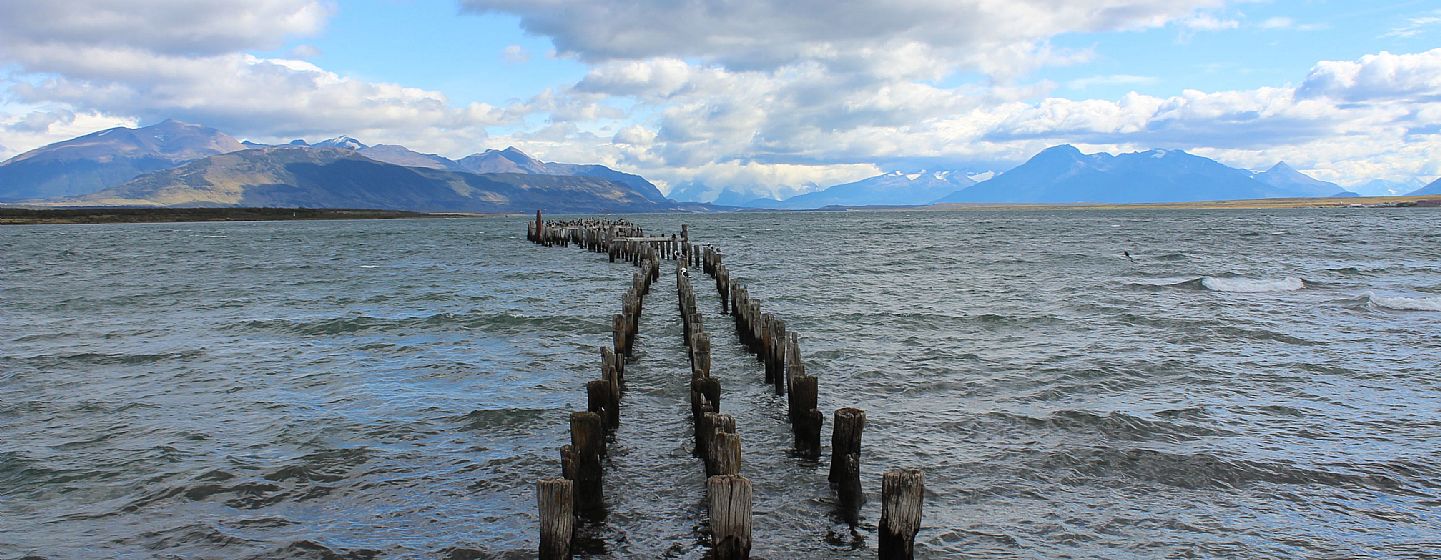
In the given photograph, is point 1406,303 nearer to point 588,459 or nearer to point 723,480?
point 588,459

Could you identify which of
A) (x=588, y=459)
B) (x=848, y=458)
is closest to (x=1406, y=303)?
(x=848, y=458)

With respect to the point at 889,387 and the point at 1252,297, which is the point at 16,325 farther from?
the point at 1252,297

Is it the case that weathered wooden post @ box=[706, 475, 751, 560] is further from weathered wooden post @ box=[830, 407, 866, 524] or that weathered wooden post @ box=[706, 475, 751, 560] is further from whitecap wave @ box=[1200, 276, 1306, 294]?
whitecap wave @ box=[1200, 276, 1306, 294]

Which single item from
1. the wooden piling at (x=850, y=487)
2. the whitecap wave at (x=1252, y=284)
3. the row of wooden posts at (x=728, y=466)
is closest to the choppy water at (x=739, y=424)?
the wooden piling at (x=850, y=487)

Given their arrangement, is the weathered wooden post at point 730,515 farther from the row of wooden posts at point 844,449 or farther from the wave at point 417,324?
the wave at point 417,324

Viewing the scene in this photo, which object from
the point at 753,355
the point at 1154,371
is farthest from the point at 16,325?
the point at 1154,371

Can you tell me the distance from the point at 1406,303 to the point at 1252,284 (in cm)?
791

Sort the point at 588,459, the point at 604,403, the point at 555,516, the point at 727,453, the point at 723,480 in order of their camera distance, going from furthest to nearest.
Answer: the point at 604,403, the point at 588,459, the point at 727,453, the point at 555,516, the point at 723,480

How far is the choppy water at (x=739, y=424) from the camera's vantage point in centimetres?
993

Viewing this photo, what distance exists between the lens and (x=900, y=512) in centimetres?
830

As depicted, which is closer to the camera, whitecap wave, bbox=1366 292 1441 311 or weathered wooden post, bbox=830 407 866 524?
weathered wooden post, bbox=830 407 866 524

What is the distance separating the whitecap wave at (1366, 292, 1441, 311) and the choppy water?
755mm

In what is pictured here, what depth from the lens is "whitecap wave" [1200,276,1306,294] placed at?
113ft

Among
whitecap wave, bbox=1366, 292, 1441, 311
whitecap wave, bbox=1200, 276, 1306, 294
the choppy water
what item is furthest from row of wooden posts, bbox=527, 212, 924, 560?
whitecap wave, bbox=1200, 276, 1306, 294
